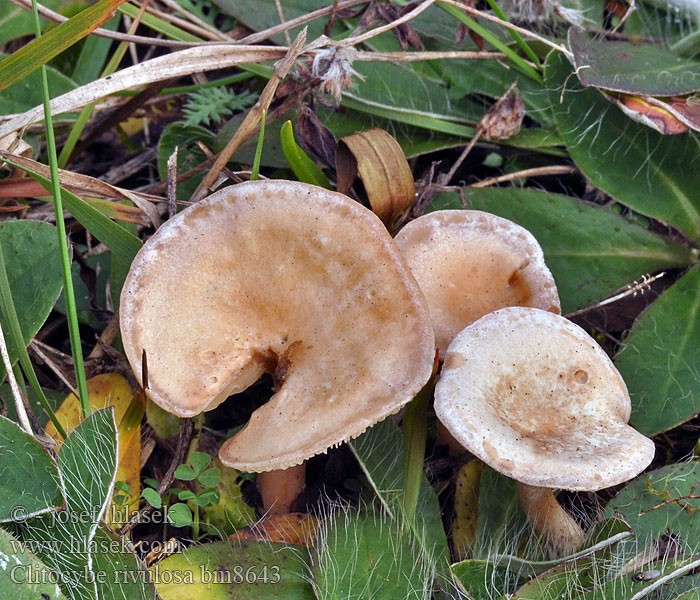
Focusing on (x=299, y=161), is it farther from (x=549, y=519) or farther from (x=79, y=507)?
(x=549, y=519)

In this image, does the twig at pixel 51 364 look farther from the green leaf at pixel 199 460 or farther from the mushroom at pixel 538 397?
the mushroom at pixel 538 397

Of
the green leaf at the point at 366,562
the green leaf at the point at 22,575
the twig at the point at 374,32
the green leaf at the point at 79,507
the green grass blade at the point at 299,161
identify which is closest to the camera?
the green leaf at the point at 22,575

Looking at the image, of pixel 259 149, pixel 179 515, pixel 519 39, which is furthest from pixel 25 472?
pixel 519 39

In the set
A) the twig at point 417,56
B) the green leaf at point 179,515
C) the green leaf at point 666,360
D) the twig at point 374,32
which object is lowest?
the green leaf at point 179,515

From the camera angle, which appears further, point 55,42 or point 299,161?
point 299,161

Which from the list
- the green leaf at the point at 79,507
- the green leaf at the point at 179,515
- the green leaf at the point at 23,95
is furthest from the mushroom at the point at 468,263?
the green leaf at the point at 23,95

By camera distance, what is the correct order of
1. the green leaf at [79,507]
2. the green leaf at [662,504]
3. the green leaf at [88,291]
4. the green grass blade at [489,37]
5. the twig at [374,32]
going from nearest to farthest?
the green leaf at [79,507]
the green leaf at [662,504]
the twig at [374,32]
the green leaf at [88,291]
the green grass blade at [489,37]

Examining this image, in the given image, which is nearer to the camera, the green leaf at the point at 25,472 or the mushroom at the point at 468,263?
the green leaf at the point at 25,472
